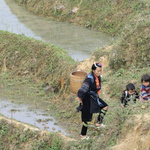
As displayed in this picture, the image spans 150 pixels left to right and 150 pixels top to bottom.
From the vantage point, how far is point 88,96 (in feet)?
20.2

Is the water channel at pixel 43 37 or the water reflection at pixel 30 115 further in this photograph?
the water channel at pixel 43 37

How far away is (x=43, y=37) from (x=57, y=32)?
1066 millimetres

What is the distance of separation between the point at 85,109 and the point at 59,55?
517 cm

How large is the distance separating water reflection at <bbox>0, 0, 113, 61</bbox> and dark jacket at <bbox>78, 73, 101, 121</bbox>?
5167mm

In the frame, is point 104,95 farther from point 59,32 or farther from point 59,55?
point 59,32

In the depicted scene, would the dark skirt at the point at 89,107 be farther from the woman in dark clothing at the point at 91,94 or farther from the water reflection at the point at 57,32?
the water reflection at the point at 57,32

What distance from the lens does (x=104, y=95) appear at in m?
8.64

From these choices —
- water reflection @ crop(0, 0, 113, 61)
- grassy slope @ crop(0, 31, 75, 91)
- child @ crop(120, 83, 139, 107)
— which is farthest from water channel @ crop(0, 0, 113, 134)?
child @ crop(120, 83, 139, 107)

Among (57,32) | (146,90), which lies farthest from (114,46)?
(57,32)

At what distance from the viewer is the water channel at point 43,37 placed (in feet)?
28.3

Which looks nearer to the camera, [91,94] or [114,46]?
[91,94]

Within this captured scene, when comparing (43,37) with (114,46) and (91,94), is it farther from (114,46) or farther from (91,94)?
(91,94)

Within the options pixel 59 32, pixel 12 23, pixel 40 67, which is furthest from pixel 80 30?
pixel 40 67

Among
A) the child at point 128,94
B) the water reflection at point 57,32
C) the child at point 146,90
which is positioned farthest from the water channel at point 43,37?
the child at point 146,90
